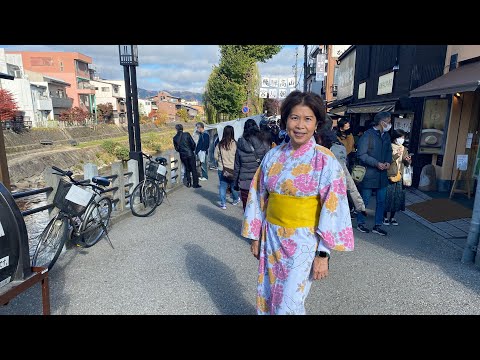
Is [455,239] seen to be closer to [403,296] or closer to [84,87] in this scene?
[403,296]

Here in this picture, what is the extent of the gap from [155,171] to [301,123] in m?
5.20

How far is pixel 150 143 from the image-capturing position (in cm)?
3338

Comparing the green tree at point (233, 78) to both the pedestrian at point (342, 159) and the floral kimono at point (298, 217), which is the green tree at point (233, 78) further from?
the floral kimono at point (298, 217)

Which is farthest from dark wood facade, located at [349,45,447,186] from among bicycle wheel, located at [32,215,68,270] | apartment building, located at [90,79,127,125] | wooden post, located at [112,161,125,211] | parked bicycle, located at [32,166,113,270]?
apartment building, located at [90,79,127,125]

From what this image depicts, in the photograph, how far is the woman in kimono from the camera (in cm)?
192

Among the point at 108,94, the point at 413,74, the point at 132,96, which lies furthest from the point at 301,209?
the point at 108,94

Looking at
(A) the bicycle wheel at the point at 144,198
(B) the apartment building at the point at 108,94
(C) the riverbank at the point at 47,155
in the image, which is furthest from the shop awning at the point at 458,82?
(B) the apartment building at the point at 108,94

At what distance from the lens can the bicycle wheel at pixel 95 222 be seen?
4355 millimetres

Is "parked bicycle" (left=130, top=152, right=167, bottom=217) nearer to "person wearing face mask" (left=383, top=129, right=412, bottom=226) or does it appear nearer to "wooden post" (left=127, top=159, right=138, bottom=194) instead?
"wooden post" (left=127, top=159, right=138, bottom=194)

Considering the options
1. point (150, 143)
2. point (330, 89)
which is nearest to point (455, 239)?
point (330, 89)

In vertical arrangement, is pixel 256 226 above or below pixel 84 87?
below

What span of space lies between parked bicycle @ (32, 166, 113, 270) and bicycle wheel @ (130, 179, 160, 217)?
1.38 meters

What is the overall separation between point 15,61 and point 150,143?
57.0 ft

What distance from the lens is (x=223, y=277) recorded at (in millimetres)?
3705
